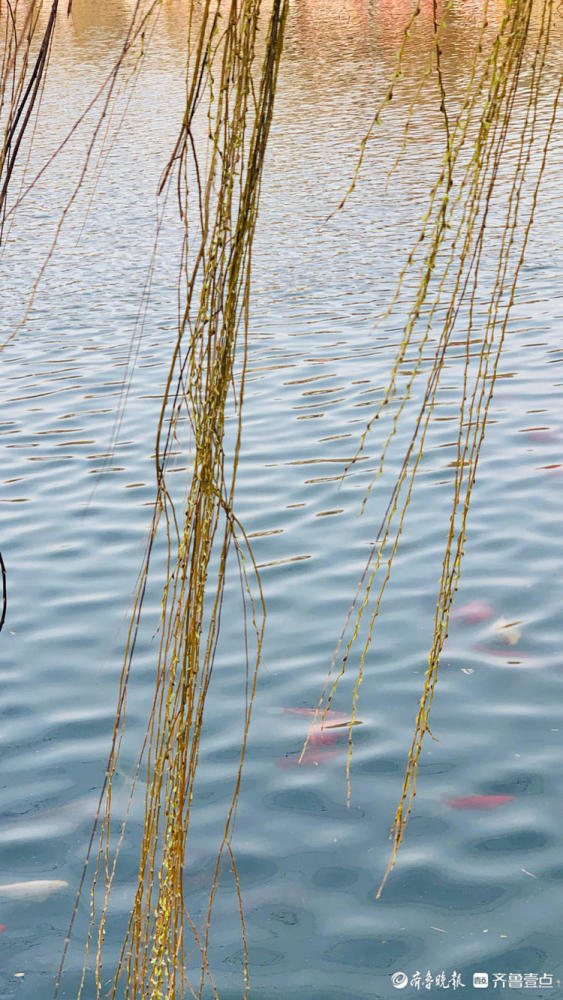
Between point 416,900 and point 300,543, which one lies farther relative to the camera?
point 300,543

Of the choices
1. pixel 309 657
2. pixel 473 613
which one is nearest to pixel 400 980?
pixel 309 657

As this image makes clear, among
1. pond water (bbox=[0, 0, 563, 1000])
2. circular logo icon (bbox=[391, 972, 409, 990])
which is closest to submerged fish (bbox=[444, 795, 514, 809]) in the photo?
pond water (bbox=[0, 0, 563, 1000])

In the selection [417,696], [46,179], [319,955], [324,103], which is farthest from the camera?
[324,103]

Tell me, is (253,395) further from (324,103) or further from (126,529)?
(324,103)

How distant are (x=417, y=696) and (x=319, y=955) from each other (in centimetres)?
117

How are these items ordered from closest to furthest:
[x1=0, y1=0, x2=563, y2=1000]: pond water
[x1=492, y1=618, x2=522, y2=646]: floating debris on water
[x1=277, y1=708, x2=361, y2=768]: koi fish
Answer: [x1=0, y1=0, x2=563, y2=1000]: pond water → [x1=277, y1=708, x2=361, y2=768]: koi fish → [x1=492, y1=618, x2=522, y2=646]: floating debris on water

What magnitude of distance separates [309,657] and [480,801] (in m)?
0.97

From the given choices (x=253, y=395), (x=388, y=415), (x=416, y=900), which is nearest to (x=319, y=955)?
(x=416, y=900)

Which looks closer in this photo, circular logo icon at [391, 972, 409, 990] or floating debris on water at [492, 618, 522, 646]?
circular logo icon at [391, 972, 409, 990]

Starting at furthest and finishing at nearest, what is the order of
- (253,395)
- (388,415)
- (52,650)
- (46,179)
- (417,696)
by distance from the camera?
(46,179) → (253,395) → (388,415) → (52,650) → (417,696)

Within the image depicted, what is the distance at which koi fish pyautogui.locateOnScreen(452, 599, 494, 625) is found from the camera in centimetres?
417

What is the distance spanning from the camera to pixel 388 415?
636 centimetres

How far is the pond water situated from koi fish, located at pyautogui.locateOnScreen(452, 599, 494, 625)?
1 centimetres

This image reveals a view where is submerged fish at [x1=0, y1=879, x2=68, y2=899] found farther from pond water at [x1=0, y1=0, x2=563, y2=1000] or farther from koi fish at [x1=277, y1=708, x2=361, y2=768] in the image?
koi fish at [x1=277, y1=708, x2=361, y2=768]
